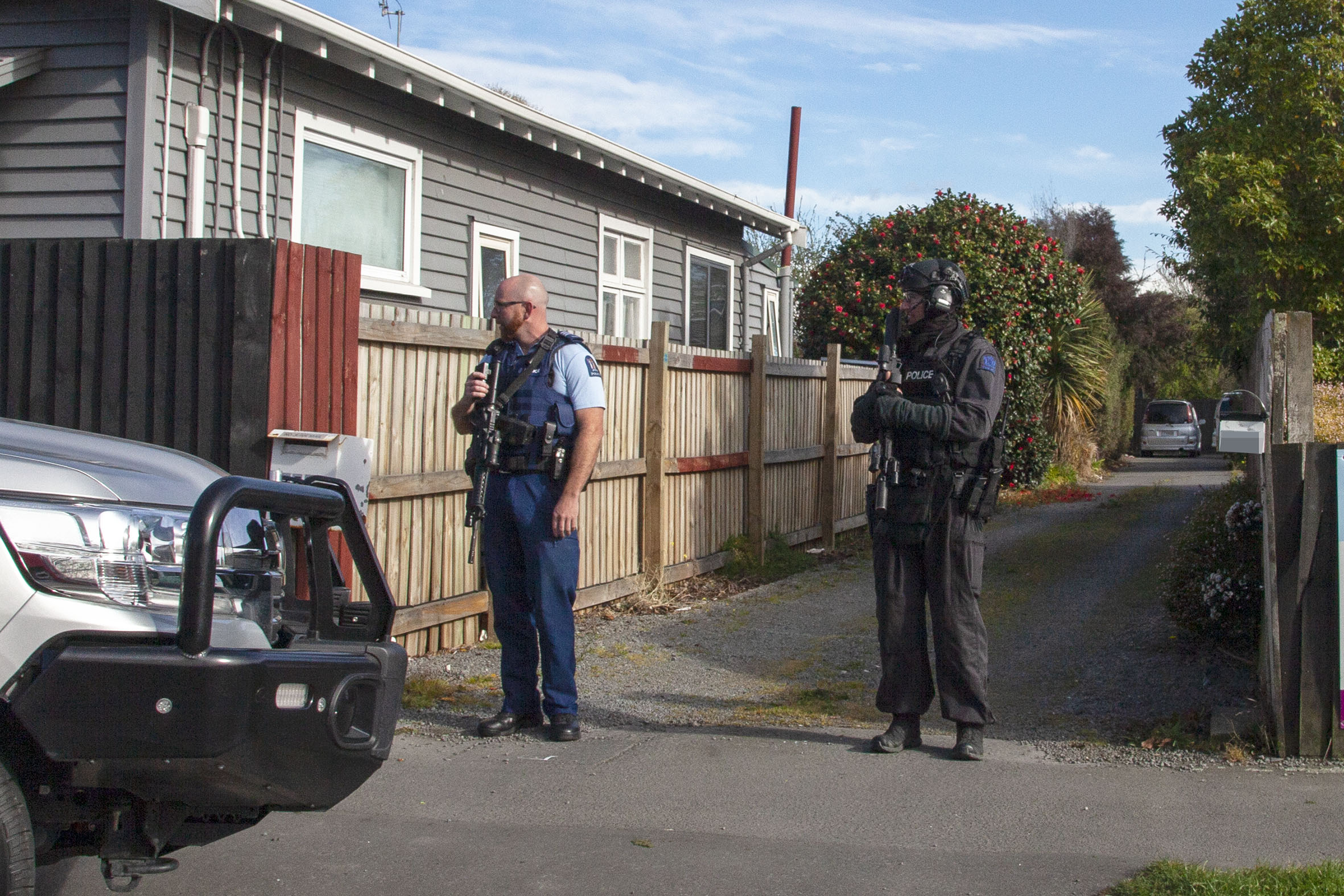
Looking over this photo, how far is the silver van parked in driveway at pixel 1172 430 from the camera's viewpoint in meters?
35.4

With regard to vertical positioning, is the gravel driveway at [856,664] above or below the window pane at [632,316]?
below

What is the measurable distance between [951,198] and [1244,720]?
12967 mm

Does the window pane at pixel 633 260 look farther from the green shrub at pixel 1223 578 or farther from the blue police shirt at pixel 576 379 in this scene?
the blue police shirt at pixel 576 379

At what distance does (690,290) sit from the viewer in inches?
570

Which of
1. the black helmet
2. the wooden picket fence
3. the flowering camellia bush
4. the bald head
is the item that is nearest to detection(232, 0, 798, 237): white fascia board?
the wooden picket fence

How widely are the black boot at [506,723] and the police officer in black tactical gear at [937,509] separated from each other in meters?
1.53

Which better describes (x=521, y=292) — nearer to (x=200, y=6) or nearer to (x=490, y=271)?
(x=200, y=6)

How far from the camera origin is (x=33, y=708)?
96.4 inches

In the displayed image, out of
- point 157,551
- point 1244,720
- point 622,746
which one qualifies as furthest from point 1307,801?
point 157,551

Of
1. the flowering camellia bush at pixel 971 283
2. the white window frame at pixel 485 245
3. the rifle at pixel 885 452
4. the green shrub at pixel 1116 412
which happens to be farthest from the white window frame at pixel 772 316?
the rifle at pixel 885 452

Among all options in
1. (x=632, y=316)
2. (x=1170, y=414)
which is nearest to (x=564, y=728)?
(x=632, y=316)

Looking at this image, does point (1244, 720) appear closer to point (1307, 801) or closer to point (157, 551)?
point (1307, 801)

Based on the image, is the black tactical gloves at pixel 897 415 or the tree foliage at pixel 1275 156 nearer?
the black tactical gloves at pixel 897 415

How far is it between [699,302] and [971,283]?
4.06m
